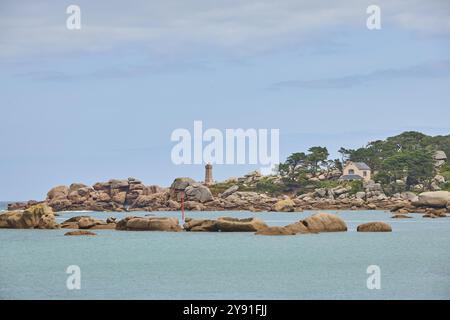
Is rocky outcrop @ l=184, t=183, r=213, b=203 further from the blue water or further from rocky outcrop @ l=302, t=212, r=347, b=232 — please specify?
rocky outcrop @ l=302, t=212, r=347, b=232

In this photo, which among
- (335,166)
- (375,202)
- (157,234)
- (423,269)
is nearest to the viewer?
(423,269)

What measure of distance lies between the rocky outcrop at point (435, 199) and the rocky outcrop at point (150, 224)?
45597 millimetres

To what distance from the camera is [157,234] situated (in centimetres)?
6725

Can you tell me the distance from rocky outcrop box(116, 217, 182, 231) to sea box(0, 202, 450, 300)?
26.8 inches

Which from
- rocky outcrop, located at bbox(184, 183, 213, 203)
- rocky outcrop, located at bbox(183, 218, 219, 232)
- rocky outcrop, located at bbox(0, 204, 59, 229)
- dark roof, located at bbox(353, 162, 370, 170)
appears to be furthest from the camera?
dark roof, located at bbox(353, 162, 370, 170)

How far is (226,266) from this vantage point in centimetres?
4203

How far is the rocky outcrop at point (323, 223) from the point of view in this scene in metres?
59.3

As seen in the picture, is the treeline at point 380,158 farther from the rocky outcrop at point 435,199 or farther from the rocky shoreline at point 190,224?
the rocky shoreline at point 190,224

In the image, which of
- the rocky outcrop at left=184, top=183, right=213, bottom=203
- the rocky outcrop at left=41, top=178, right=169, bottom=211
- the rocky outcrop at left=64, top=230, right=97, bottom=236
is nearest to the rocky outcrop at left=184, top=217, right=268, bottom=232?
the rocky outcrop at left=64, top=230, right=97, bottom=236

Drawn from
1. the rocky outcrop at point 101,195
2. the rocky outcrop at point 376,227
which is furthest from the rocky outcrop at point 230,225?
the rocky outcrop at point 101,195

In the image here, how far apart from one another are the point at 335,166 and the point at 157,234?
8113 cm

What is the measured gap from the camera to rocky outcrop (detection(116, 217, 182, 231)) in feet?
211
